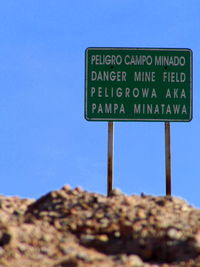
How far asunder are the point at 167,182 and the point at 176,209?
466cm

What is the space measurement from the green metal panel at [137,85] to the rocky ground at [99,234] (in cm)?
514

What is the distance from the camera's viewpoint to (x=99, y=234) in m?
9.45

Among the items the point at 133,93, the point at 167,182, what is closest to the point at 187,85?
the point at 133,93

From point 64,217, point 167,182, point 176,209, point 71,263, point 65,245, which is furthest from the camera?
point 167,182

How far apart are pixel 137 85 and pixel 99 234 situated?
7037 millimetres

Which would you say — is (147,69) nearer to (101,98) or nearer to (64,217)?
(101,98)

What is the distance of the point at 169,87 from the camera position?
52.2ft

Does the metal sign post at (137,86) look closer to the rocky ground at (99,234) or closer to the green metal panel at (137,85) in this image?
the green metal panel at (137,85)

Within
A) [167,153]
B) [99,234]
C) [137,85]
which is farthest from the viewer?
[137,85]

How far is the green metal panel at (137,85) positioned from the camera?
1568 centimetres

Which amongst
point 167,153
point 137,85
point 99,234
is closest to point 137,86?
point 137,85

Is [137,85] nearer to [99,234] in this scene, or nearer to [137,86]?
[137,86]

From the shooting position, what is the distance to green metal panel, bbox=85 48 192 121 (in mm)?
15680

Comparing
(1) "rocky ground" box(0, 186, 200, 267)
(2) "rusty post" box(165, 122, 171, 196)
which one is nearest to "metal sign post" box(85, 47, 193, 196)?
(2) "rusty post" box(165, 122, 171, 196)
